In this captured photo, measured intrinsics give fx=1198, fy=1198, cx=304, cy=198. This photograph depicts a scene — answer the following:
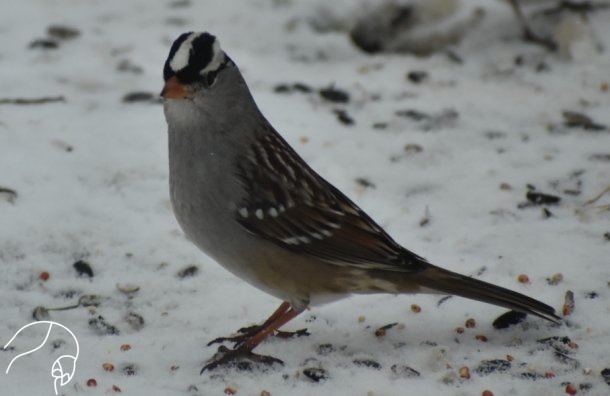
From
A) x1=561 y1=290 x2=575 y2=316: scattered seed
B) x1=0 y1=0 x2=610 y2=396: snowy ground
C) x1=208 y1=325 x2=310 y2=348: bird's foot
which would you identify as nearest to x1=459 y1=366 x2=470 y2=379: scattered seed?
x1=0 y1=0 x2=610 y2=396: snowy ground

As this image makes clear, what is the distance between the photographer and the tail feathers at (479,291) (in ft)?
15.6

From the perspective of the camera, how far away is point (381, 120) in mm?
6895

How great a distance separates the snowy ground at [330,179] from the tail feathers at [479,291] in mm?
178

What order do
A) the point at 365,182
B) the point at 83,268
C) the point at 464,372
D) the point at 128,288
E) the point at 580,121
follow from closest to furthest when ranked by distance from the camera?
1. the point at 464,372
2. the point at 128,288
3. the point at 83,268
4. the point at 365,182
5. the point at 580,121

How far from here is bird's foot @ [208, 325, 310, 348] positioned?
4.88 metres

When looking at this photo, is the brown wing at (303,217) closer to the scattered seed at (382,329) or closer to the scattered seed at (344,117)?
the scattered seed at (382,329)

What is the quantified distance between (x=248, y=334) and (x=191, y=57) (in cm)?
115

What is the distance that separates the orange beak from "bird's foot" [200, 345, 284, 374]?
1.03m

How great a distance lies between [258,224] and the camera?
474 cm

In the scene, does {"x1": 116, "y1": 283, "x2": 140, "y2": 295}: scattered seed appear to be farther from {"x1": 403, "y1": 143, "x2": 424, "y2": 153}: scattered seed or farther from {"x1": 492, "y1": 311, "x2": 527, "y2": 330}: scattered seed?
{"x1": 403, "y1": 143, "x2": 424, "y2": 153}: scattered seed

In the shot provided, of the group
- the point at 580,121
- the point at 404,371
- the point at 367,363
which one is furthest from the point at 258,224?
the point at 580,121

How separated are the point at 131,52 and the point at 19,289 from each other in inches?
106

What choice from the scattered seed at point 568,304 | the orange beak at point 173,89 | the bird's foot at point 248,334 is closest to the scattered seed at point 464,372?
the scattered seed at point 568,304

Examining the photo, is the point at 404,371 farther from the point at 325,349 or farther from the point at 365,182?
the point at 365,182
